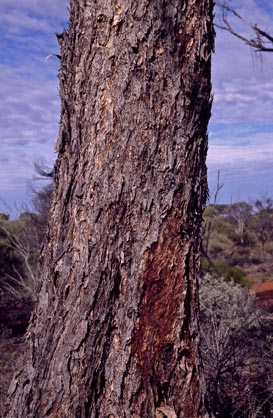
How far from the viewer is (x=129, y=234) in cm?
202

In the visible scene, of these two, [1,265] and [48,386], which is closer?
[48,386]

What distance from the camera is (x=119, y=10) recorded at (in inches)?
81.6

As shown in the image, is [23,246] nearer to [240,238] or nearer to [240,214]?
[240,238]

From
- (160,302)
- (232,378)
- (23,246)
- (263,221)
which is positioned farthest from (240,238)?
(160,302)

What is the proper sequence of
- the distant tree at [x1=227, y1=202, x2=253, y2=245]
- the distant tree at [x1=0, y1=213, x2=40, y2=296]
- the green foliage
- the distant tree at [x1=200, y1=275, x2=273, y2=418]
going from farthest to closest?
the distant tree at [x1=227, y1=202, x2=253, y2=245]
the green foliage
the distant tree at [x1=0, y1=213, x2=40, y2=296]
the distant tree at [x1=200, y1=275, x2=273, y2=418]

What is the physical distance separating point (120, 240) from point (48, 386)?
0.80 metres

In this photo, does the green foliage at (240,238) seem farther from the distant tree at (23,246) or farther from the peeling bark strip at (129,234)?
the peeling bark strip at (129,234)

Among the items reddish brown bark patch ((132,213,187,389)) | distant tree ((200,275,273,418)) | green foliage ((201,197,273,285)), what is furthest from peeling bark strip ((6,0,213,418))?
green foliage ((201,197,273,285))

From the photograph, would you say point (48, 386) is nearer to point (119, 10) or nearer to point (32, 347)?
point (32, 347)

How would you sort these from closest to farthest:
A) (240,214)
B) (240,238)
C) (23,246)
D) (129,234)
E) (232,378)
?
(129,234) → (232,378) → (23,246) → (240,238) → (240,214)

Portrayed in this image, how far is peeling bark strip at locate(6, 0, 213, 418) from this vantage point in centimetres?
198

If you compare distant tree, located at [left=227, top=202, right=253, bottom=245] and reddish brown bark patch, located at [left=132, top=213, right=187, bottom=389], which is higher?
distant tree, located at [left=227, top=202, right=253, bottom=245]

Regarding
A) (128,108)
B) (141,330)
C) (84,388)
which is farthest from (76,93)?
(84,388)

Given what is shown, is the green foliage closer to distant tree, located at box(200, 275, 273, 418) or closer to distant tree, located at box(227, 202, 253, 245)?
distant tree, located at box(227, 202, 253, 245)
